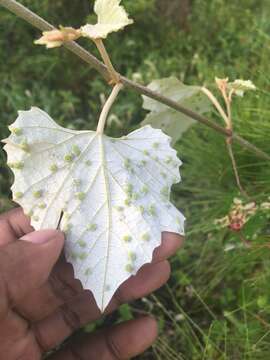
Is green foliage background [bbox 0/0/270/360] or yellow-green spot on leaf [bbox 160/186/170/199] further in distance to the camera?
green foliage background [bbox 0/0/270/360]

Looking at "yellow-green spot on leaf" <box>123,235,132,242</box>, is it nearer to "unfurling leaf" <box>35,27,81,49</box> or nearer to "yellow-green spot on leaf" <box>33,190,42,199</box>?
"yellow-green spot on leaf" <box>33,190,42,199</box>

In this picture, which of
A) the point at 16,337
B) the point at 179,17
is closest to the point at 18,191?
the point at 16,337

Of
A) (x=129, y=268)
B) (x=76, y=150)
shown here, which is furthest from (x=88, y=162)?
(x=129, y=268)

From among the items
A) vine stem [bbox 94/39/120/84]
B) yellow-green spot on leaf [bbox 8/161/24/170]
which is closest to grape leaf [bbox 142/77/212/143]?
vine stem [bbox 94/39/120/84]

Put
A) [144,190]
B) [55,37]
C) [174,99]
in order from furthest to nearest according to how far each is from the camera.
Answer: [174,99]
[144,190]
[55,37]

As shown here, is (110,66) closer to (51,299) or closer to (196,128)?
(51,299)

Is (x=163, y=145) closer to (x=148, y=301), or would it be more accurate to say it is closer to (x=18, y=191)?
(x=18, y=191)
